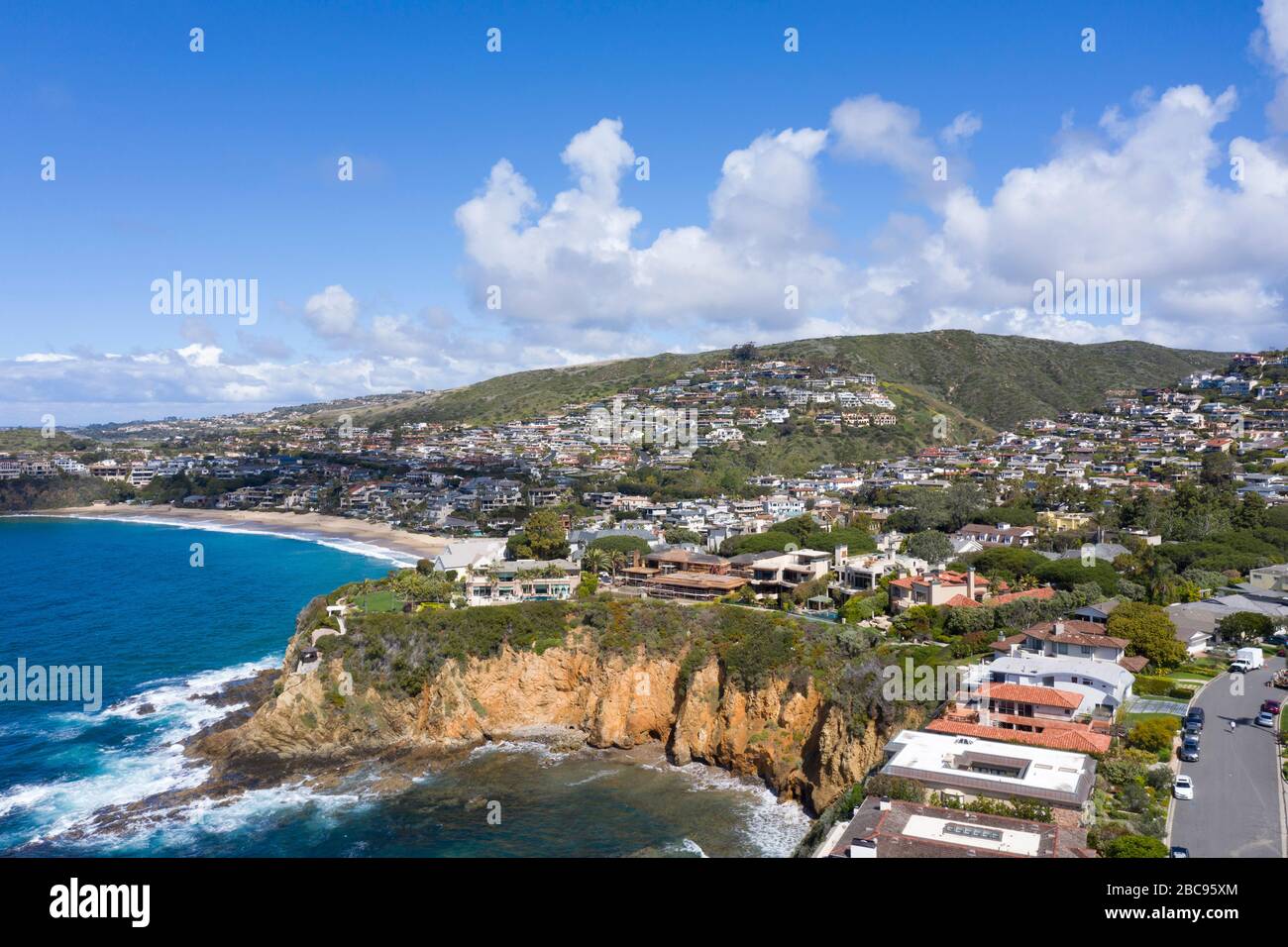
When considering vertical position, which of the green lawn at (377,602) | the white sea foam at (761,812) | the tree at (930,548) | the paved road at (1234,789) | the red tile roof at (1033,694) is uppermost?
the tree at (930,548)

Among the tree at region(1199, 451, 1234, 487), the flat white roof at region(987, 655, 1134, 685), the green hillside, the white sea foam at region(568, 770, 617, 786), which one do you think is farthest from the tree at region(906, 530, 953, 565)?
the green hillside

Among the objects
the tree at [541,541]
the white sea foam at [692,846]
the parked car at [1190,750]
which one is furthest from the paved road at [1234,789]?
the tree at [541,541]

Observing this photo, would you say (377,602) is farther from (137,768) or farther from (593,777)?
(593,777)

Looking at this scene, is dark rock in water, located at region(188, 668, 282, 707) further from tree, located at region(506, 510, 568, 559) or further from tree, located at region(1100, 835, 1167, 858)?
tree, located at region(1100, 835, 1167, 858)

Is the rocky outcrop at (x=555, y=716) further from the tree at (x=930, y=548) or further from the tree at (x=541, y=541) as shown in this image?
the tree at (x=930, y=548)

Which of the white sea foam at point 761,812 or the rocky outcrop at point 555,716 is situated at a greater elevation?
the rocky outcrop at point 555,716
